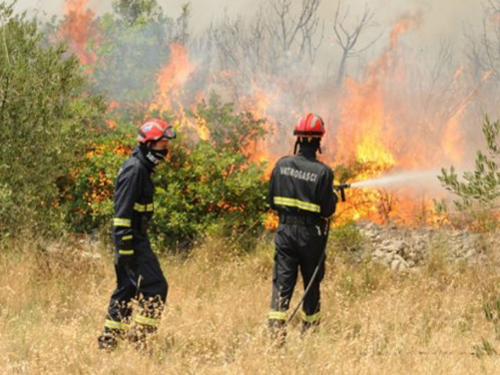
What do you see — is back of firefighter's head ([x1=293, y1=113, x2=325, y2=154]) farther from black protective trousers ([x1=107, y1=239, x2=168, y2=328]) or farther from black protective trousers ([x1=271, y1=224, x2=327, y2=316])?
black protective trousers ([x1=107, y1=239, x2=168, y2=328])

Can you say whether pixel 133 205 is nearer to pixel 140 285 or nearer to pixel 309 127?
pixel 140 285

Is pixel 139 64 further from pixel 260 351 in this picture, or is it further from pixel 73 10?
pixel 260 351

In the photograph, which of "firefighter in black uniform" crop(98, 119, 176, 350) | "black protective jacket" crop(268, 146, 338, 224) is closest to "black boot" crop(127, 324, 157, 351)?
"firefighter in black uniform" crop(98, 119, 176, 350)

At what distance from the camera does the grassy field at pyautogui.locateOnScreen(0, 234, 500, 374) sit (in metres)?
5.25

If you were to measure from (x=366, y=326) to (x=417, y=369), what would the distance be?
4.41ft

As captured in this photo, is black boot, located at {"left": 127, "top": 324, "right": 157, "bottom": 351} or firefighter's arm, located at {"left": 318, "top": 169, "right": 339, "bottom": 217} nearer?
black boot, located at {"left": 127, "top": 324, "right": 157, "bottom": 351}

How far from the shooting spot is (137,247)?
233 inches

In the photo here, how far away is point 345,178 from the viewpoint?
→ 38.2ft

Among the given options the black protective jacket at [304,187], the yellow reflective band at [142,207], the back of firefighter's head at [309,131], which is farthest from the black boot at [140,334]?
the back of firefighter's head at [309,131]

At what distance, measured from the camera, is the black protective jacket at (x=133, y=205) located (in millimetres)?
5762

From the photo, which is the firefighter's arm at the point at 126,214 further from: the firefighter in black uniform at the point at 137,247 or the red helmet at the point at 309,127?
the red helmet at the point at 309,127

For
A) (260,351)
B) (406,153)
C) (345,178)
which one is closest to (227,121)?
(345,178)

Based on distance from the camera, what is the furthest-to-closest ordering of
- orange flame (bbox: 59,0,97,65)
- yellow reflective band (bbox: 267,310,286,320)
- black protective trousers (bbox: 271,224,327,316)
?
orange flame (bbox: 59,0,97,65), black protective trousers (bbox: 271,224,327,316), yellow reflective band (bbox: 267,310,286,320)

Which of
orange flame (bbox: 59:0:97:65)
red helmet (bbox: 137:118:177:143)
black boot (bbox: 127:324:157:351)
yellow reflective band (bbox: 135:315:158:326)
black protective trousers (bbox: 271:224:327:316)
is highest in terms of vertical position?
orange flame (bbox: 59:0:97:65)
